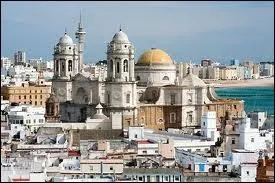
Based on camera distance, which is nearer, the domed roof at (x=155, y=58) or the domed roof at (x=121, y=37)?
the domed roof at (x=121, y=37)

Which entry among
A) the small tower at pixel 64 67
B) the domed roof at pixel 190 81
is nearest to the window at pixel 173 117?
the domed roof at pixel 190 81

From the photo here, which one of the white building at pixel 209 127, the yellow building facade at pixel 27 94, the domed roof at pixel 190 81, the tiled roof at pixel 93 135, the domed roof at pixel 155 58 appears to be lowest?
the tiled roof at pixel 93 135

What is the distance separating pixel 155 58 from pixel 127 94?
15.9 ft

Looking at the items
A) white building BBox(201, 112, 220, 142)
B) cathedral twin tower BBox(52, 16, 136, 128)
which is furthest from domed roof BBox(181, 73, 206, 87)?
white building BBox(201, 112, 220, 142)

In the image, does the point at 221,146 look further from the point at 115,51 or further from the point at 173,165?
the point at 115,51

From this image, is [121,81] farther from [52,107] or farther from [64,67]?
[64,67]

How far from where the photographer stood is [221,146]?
24.2 metres

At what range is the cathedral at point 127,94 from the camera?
34.2 m

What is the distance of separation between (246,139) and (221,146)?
0.95 meters

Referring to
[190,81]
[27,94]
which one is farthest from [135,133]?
[27,94]

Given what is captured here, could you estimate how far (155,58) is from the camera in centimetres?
3866

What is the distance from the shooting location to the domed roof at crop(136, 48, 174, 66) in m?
38.6

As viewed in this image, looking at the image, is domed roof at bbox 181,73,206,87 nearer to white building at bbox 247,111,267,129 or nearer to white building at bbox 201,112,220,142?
white building at bbox 247,111,267,129

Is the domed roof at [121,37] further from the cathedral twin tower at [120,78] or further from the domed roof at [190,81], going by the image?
the domed roof at [190,81]
